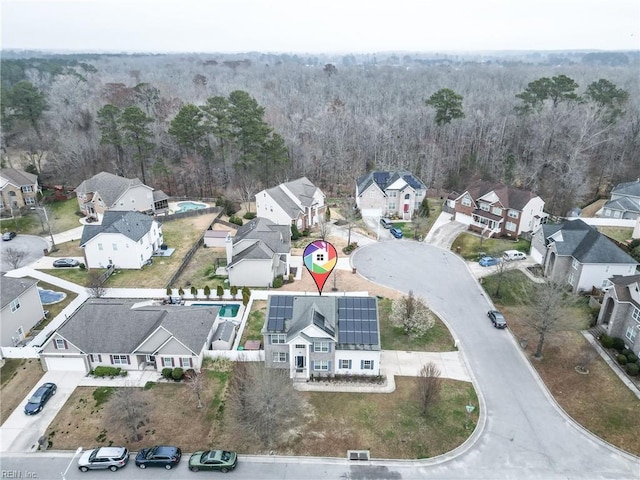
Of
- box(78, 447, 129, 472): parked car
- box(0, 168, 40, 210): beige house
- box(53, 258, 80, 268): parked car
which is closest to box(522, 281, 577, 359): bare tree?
box(78, 447, 129, 472): parked car

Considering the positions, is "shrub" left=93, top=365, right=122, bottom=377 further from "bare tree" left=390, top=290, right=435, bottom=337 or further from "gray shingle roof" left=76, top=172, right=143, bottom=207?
"gray shingle roof" left=76, top=172, right=143, bottom=207

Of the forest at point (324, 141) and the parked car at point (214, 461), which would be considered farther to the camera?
the forest at point (324, 141)

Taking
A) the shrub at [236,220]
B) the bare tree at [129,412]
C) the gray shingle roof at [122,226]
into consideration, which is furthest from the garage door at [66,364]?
the shrub at [236,220]

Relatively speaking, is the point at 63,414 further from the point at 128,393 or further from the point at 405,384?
the point at 405,384

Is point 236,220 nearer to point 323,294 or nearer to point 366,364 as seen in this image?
point 323,294

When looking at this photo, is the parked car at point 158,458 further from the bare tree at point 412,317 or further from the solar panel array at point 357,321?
the bare tree at point 412,317

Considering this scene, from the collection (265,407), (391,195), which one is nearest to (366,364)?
(265,407)

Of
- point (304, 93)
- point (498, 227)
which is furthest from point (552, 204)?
point (304, 93)
